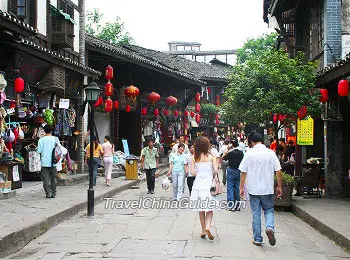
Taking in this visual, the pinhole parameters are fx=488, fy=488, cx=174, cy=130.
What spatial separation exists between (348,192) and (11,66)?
9612 mm

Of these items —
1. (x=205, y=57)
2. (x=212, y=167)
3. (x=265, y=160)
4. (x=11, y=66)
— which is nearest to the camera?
(x=265, y=160)

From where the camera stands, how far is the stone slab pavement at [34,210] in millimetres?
7415

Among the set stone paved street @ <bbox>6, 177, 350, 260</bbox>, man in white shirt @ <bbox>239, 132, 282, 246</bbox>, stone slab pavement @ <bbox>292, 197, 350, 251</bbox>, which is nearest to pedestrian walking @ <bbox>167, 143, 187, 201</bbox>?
stone paved street @ <bbox>6, 177, 350, 260</bbox>

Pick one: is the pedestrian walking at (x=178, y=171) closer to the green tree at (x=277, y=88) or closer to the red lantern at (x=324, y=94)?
the green tree at (x=277, y=88)

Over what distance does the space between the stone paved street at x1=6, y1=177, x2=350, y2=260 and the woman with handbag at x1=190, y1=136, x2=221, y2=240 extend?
373 millimetres

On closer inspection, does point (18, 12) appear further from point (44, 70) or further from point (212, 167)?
point (212, 167)

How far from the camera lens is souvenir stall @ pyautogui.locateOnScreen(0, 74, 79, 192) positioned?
1186 cm

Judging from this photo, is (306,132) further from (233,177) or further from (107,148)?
(107,148)

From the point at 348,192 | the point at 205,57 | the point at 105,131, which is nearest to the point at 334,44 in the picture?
the point at 348,192

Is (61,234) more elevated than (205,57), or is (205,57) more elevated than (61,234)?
(205,57)

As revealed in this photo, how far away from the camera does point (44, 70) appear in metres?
13.9

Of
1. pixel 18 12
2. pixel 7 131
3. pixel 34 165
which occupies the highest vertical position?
pixel 18 12

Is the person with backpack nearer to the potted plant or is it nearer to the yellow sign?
the potted plant

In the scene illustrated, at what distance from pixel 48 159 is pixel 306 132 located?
8713 mm
